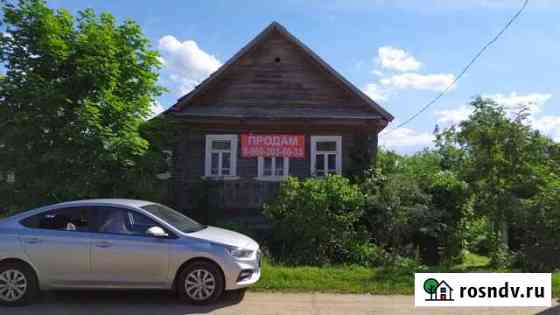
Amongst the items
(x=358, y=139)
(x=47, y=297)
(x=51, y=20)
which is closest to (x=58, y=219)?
(x=47, y=297)

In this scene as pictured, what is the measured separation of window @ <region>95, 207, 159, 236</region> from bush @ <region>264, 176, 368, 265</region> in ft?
13.1

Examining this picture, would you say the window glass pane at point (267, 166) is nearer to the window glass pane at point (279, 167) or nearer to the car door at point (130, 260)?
the window glass pane at point (279, 167)

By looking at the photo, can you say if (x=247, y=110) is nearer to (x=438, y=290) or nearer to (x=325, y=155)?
(x=325, y=155)

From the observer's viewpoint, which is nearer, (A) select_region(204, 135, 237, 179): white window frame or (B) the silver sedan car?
(B) the silver sedan car

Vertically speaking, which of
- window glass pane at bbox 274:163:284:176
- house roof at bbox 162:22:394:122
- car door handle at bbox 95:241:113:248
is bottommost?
car door handle at bbox 95:241:113:248

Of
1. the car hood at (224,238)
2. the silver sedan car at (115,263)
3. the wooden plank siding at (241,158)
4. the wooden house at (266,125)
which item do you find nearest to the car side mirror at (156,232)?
the silver sedan car at (115,263)

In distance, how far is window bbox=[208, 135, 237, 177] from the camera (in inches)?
585

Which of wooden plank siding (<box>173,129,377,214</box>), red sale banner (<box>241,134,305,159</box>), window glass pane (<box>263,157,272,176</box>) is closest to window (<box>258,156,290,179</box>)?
window glass pane (<box>263,157,272,176</box>)

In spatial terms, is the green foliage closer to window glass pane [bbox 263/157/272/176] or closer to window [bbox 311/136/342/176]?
window [bbox 311/136/342/176]

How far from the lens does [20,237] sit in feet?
21.4

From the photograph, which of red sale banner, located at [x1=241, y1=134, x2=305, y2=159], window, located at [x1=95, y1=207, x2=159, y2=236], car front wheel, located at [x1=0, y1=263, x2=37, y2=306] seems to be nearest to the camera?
car front wheel, located at [x1=0, y1=263, x2=37, y2=306]

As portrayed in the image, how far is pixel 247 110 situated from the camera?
1491 centimetres

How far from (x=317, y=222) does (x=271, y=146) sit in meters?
4.93

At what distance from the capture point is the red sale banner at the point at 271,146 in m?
14.6
